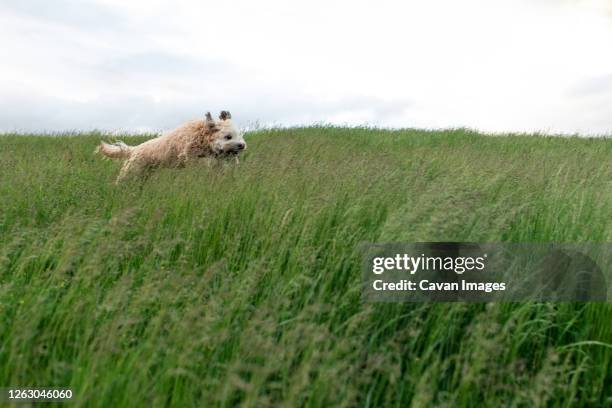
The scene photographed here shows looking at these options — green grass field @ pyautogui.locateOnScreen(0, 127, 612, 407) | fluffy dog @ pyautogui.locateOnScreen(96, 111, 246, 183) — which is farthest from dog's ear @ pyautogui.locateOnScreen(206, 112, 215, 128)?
green grass field @ pyautogui.locateOnScreen(0, 127, 612, 407)

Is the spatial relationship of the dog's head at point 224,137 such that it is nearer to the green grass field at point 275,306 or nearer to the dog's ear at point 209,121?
the dog's ear at point 209,121

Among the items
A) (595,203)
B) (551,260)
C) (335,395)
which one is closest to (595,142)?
(595,203)

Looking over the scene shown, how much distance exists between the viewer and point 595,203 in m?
5.29

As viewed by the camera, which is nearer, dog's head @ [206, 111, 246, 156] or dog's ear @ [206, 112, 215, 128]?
dog's head @ [206, 111, 246, 156]

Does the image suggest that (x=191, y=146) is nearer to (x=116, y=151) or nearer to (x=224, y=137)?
(x=224, y=137)

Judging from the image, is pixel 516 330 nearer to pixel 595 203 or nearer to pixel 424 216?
pixel 424 216

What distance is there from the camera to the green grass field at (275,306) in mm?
2502

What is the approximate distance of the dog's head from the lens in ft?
26.2

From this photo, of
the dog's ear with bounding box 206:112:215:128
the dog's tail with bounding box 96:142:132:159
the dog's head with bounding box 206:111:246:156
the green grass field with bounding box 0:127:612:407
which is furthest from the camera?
the dog's tail with bounding box 96:142:132:159

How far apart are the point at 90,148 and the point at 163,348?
474 inches

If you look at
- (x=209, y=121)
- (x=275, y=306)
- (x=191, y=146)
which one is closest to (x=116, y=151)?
(x=191, y=146)

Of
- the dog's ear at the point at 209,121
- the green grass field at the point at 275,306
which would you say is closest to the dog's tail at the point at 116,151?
the dog's ear at the point at 209,121

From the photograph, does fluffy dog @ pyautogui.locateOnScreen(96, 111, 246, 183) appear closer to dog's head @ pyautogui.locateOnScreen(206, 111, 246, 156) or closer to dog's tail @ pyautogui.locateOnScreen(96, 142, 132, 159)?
dog's head @ pyautogui.locateOnScreen(206, 111, 246, 156)

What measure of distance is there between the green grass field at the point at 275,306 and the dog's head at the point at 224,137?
122 cm
